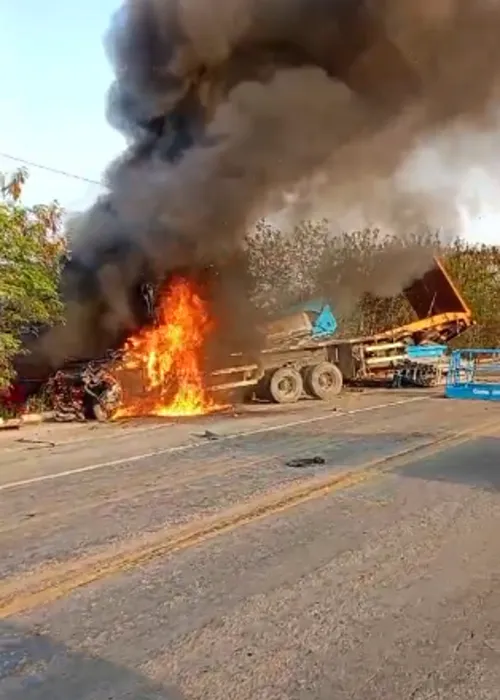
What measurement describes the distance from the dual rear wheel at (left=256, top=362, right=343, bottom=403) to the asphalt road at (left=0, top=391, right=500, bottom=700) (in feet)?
26.5

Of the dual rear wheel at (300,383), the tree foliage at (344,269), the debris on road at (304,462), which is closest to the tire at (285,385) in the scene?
the dual rear wheel at (300,383)

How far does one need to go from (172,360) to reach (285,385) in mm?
3288

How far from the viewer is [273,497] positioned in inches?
257

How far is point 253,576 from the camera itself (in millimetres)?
4426

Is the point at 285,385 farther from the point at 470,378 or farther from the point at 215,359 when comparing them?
the point at 470,378

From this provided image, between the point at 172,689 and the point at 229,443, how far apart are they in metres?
7.15

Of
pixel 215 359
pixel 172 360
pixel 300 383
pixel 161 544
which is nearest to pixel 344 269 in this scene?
pixel 300 383

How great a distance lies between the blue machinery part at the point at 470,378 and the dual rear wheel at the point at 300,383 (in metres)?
2.49

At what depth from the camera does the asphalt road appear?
318 centimetres

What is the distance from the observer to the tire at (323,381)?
1802 cm

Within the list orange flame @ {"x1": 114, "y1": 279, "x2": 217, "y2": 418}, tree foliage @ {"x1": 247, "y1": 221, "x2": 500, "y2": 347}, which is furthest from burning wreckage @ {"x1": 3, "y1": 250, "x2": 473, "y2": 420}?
tree foliage @ {"x1": 247, "y1": 221, "x2": 500, "y2": 347}

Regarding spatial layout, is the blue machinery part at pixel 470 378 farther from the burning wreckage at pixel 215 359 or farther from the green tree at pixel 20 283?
the green tree at pixel 20 283

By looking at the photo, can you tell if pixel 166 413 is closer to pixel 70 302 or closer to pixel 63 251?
pixel 70 302

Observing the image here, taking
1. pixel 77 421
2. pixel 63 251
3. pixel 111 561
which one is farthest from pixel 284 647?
pixel 63 251
